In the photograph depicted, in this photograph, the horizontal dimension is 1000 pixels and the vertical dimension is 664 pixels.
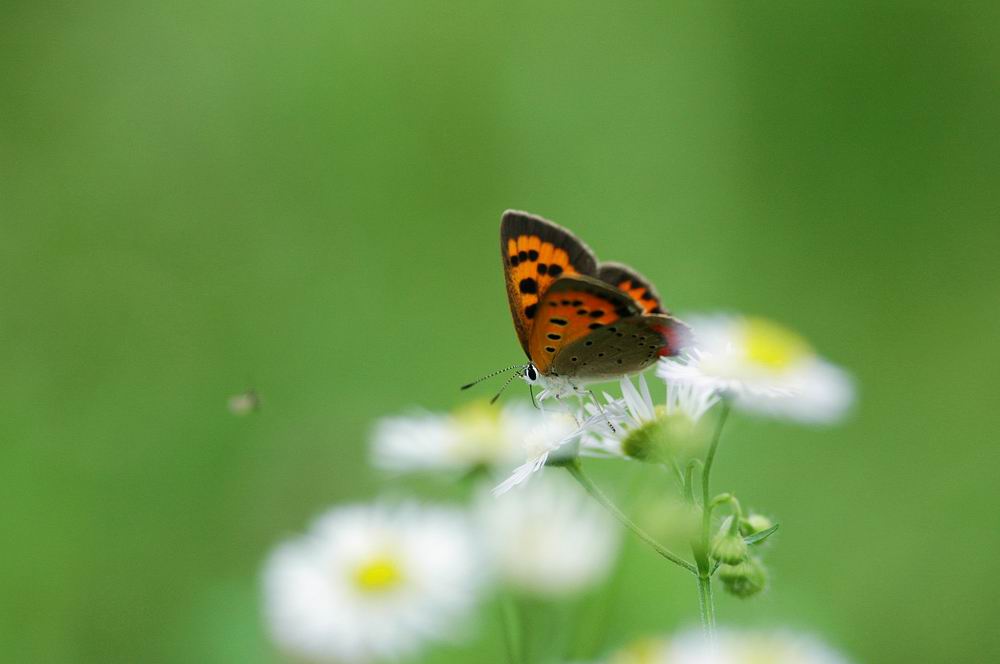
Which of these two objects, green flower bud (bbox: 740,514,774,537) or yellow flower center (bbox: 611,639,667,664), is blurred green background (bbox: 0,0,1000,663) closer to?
green flower bud (bbox: 740,514,774,537)

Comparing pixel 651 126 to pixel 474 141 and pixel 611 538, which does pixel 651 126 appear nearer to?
pixel 474 141

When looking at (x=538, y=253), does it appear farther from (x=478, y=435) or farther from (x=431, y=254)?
(x=431, y=254)

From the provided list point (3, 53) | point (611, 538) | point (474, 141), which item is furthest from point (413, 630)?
point (3, 53)

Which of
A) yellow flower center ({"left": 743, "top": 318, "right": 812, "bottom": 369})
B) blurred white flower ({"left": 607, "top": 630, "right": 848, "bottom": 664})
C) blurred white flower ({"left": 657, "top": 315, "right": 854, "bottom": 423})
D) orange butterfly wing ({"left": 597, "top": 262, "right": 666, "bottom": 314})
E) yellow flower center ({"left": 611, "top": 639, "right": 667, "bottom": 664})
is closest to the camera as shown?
blurred white flower ({"left": 607, "top": 630, "right": 848, "bottom": 664})

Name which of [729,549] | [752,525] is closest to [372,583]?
[752,525]

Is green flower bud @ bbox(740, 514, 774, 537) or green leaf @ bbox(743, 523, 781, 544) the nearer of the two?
green leaf @ bbox(743, 523, 781, 544)

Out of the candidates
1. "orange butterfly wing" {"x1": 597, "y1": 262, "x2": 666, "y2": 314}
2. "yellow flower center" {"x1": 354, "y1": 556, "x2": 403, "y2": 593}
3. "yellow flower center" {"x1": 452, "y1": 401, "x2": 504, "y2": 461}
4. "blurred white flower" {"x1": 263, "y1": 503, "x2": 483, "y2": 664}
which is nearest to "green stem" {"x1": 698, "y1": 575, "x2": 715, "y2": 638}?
"orange butterfly wing" {"x1": 597, "y1": 262, "x2": 666, "y2": 314}

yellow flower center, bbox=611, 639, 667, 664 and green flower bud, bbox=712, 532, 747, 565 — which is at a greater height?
green flower bud, bbox=712, 532, 747, 565
